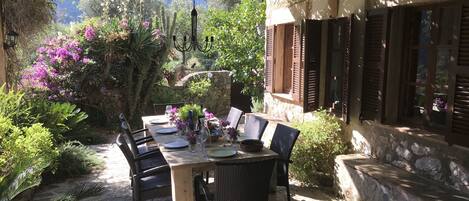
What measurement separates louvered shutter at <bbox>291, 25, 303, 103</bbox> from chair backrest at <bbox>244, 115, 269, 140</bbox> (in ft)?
4.92

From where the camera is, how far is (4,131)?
359 cm

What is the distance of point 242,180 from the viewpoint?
2754 mm

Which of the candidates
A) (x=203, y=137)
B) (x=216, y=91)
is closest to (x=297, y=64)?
(x=203, y=137)

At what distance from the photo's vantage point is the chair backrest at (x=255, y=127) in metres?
4.08

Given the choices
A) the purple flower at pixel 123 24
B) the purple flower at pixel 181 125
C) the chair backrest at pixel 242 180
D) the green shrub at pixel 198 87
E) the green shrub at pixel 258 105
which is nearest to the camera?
the chair backrest at pixel 242 180

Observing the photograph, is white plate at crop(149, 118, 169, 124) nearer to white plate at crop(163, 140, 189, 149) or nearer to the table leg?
white plate at crop(163, 140, 189, 149)

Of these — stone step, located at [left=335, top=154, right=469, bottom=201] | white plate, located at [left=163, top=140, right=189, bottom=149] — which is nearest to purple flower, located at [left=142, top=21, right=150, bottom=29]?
white plate, located at [left=163, top=140, right=189, bottom=149]

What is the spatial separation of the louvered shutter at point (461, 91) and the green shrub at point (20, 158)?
3288 mm

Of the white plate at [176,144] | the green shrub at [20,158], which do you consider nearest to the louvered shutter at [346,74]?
the white plate at [176,144]

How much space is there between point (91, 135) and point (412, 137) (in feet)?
16.9

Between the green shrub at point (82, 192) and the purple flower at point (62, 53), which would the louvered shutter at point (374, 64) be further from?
the purple flower at point (62, 53)

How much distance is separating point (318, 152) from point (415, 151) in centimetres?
116

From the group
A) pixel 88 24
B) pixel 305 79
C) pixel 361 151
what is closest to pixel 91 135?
pixel 88 24

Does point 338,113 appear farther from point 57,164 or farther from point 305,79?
point 57,164
